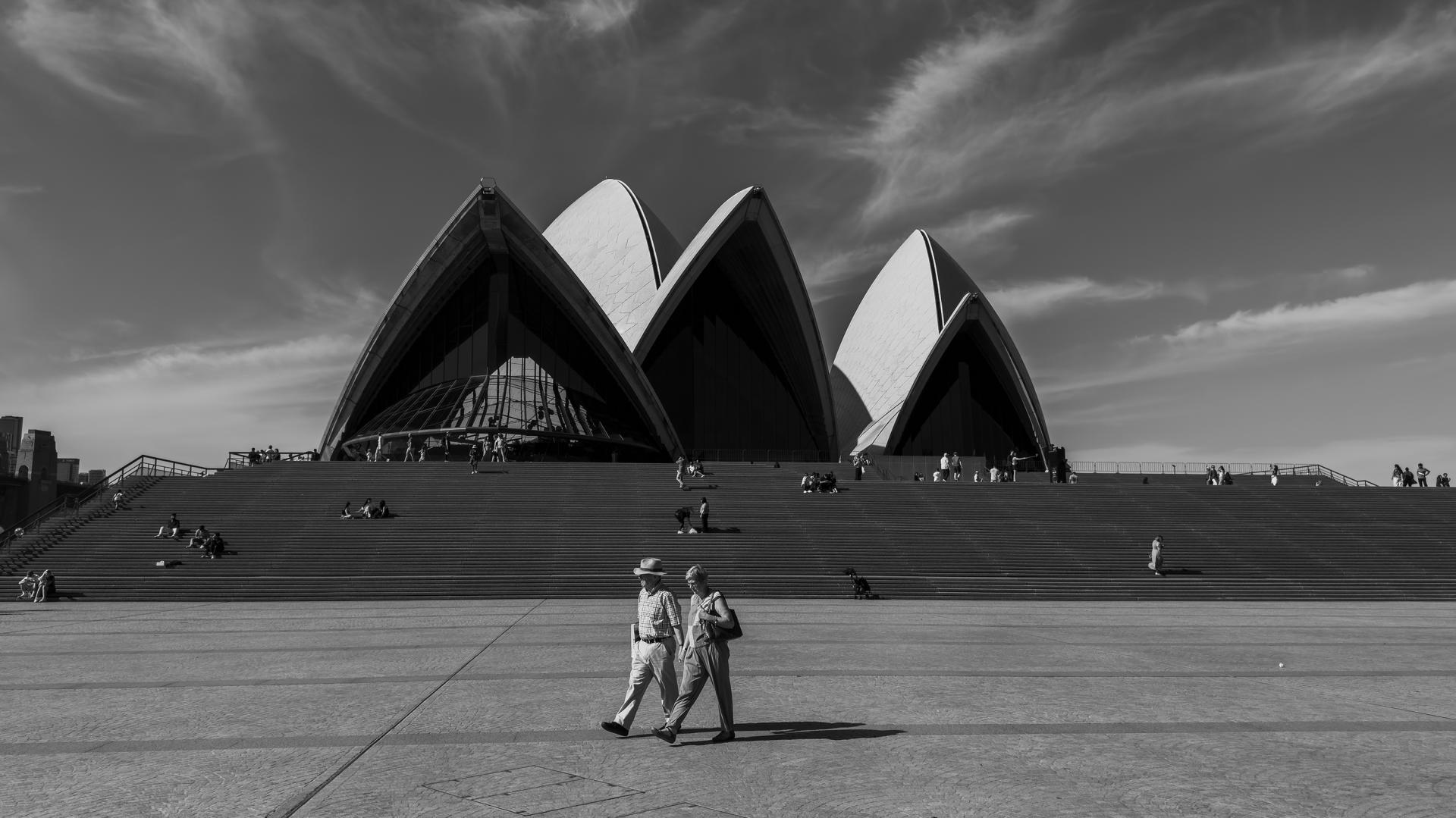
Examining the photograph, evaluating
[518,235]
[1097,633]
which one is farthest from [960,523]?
[518,235]

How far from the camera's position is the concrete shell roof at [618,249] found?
46750 millimetres

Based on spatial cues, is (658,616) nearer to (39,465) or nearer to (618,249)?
(618,249)

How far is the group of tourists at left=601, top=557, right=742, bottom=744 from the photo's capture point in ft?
21.3

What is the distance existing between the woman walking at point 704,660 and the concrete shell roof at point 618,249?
37.6m

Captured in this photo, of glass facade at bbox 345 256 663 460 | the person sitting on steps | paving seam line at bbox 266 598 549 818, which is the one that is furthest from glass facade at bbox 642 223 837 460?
paving seam line at bbox 266 598 549 818

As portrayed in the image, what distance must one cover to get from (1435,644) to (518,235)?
34.6m

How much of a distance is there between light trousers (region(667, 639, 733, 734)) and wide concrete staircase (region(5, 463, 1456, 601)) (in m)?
13.0

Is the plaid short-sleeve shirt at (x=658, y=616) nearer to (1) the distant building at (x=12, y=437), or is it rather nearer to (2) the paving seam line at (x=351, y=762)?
(2) the paving seam line at (x=351, y=762)

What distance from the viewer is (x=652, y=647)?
6.65 m

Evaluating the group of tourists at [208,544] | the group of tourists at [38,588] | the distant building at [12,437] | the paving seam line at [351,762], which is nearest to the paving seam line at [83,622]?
the group of tourists at [38,588]

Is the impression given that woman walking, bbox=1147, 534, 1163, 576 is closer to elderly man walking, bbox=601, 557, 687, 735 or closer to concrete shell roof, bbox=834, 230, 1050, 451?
elderly man walking, bbox=601, 557, 687, 735

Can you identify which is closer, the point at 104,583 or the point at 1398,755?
the point at 1398,755

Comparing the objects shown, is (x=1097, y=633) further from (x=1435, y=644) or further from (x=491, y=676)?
(x=491, y=676)

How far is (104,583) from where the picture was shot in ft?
63.8
